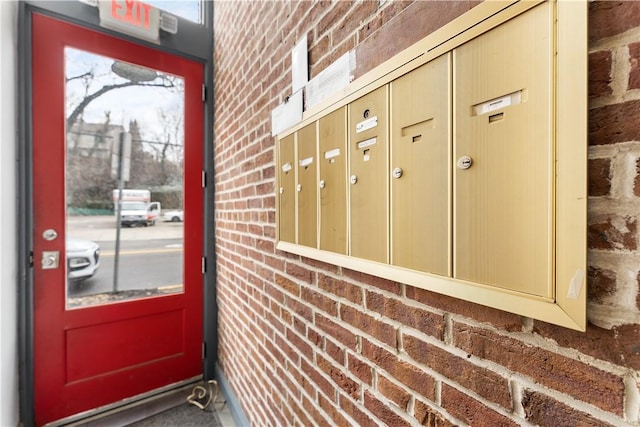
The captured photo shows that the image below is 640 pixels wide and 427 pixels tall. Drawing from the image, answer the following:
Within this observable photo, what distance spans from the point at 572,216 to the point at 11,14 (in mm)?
2628

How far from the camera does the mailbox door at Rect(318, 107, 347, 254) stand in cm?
84

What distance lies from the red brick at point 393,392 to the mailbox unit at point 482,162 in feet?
0.93

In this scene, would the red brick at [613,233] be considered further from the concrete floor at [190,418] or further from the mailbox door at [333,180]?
the concrete floor at [190,418]

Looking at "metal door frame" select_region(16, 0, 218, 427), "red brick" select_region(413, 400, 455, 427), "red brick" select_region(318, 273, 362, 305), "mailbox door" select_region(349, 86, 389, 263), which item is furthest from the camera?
"metal door frame" select_region(16, 0, 218, 427)

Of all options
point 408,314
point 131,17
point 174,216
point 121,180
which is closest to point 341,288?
point 408,314

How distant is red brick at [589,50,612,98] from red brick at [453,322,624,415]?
40cm

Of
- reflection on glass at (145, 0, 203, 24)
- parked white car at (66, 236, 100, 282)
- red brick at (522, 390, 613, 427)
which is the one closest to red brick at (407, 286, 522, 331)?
red brick at (522, 390, 613, 427)

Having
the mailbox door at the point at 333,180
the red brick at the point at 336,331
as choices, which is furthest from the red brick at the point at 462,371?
the mailbox door at the point at 333,180

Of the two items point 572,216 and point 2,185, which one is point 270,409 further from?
point 2,185

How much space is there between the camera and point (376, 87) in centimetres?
72

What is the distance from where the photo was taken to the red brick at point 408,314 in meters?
0.62

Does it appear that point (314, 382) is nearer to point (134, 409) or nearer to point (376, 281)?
point (376, 281)

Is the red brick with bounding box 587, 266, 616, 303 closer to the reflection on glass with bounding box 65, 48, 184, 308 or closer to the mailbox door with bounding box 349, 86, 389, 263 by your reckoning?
the mailbox door with bounding box 349, 86, 389, 263

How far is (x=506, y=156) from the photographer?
48 centimetres
